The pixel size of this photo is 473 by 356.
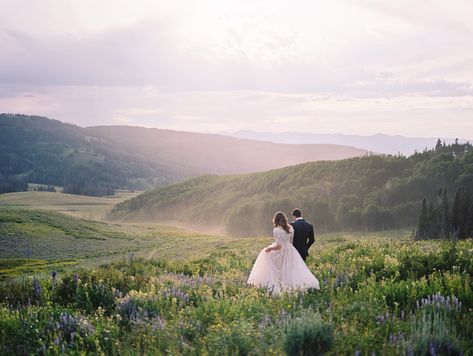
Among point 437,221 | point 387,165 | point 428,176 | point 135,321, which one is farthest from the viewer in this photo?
point 387,165

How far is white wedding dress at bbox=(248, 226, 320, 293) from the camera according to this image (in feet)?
40.6

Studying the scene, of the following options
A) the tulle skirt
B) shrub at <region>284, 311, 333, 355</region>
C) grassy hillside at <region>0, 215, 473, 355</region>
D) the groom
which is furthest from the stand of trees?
shrub at <region>284, 311, 333, 355</region>

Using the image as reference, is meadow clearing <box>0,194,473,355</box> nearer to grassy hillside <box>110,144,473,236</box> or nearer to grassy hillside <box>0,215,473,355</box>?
grassy hillside <box>0,215,473,355</box>

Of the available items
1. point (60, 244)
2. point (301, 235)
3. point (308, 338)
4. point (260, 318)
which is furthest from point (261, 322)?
point (60, 244)

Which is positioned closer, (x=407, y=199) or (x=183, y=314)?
(x=183, y=314)

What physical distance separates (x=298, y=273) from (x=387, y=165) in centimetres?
19846

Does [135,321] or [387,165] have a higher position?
[387,165]

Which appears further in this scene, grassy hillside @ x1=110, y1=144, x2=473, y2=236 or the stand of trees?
grassy hillside @ x1=110, y1=144, x2=473, y2=236

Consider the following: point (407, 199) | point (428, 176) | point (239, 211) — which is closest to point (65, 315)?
point (239, 211)

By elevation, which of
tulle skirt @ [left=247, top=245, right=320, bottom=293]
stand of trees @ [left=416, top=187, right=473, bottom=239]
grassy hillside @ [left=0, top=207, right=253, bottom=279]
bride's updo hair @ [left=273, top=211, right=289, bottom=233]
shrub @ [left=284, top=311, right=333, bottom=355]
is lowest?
grassy hillside @ [left=0, top=207, right=253, bottom=279]

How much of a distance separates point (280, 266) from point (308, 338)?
25.4 ft

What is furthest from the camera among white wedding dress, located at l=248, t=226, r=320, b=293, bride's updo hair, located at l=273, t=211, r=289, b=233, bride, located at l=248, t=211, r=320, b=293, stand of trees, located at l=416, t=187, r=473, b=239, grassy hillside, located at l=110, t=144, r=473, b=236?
grassy hillside, located at l=110, t=144, r=473, b=236

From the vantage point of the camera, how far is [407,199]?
544ft

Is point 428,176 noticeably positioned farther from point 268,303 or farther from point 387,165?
point 268,303
